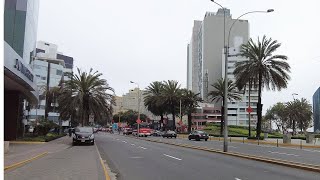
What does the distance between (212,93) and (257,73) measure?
22.4 meters

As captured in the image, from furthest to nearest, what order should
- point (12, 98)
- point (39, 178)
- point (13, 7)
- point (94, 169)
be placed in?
1. point (13, 7)
2. point (12, 98)
3. point (94, 169)
4. point (39, 178)

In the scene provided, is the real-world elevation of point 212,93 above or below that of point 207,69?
below

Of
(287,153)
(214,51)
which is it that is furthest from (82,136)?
(214,51)

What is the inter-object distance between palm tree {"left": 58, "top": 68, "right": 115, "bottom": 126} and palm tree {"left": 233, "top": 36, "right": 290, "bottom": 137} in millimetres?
16469

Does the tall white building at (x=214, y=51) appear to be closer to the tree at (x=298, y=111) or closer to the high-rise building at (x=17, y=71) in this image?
the tree at (x=298, y=111)

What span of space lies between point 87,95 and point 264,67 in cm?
2103

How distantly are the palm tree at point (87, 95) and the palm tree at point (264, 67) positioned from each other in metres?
16.5


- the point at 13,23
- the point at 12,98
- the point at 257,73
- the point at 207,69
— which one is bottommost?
the point at 12,98

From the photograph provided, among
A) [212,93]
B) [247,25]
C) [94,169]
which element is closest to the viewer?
[94,169]

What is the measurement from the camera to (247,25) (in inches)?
6467

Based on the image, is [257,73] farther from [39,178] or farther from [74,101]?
[39,178]

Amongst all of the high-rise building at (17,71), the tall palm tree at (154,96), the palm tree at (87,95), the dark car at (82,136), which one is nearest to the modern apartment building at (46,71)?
the tall palm tree at (154,96)

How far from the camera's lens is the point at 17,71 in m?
26.9

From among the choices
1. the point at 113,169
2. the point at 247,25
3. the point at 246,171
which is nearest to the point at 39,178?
the point at 113,169
